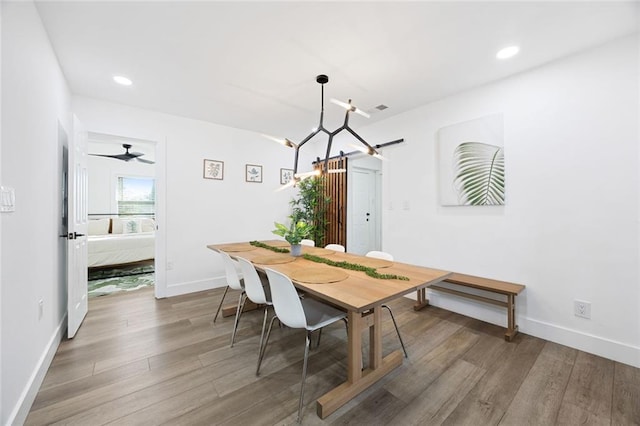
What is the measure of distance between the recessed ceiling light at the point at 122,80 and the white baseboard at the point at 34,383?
93.1 inches

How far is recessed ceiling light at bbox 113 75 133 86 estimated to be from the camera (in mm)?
2555

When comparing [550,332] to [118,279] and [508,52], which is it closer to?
[508,52]

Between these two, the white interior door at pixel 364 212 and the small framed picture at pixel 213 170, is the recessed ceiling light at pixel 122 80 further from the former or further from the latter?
the white interior door at pixel 364 212

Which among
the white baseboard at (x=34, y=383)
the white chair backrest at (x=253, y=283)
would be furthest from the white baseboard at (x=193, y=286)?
the white chair backrest at (x=253, y=283)

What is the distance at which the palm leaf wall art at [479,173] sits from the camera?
2594 millimetres

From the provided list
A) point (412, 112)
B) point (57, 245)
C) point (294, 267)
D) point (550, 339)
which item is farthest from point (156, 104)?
point (550, 339)

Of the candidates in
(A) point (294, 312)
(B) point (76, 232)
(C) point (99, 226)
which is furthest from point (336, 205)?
(C) point (99, 226)

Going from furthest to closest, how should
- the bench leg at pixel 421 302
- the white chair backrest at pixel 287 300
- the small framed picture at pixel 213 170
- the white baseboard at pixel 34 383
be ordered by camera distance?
the small framed picture at pixel 213 170 → the bench leg at pixel 421 302 → the white chair backrest at pixel 287 300 → the white baseboard at pixel 34 383

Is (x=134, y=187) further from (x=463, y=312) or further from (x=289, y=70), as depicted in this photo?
(x=463, y=312)

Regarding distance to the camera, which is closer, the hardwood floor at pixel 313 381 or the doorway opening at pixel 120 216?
the hardwood floor at pixel 313 381

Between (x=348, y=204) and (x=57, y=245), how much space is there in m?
3.54

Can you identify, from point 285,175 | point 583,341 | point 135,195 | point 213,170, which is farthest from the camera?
point 135,195

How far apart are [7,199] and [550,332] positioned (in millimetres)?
3909

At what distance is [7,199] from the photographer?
4.24 ft
